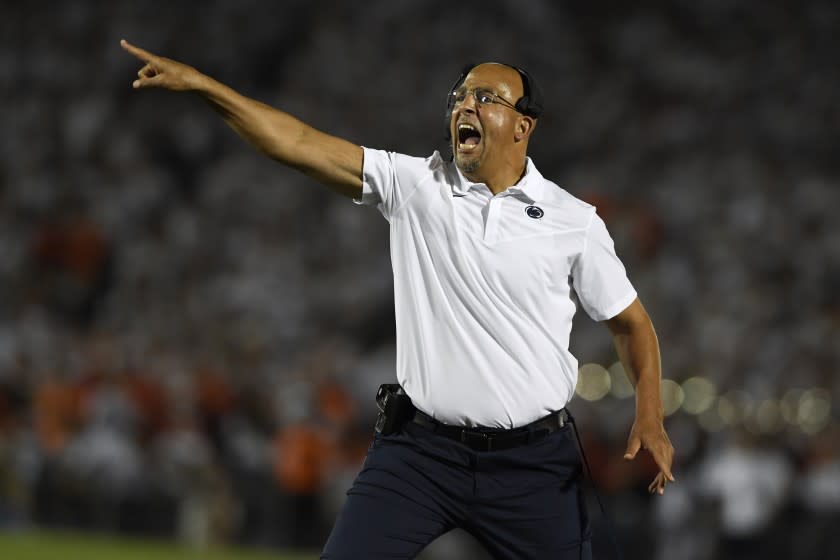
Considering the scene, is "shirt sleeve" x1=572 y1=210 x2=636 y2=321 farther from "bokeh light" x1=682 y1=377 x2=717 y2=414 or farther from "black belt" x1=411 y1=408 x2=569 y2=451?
"bokeh light" x1=682 y1=377 x2=717 y2=414

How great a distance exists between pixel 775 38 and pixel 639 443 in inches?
409

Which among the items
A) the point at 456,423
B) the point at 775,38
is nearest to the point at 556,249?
the point at 456,423

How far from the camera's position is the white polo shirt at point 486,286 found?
4.49 metres

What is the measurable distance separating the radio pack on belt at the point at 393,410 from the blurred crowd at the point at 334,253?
5497 millimetres

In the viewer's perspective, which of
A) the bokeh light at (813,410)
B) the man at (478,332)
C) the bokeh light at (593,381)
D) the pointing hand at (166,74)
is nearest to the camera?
the pointing hand at (166,74)

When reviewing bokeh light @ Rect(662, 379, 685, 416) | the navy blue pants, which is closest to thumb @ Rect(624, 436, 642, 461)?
the navy blue pants

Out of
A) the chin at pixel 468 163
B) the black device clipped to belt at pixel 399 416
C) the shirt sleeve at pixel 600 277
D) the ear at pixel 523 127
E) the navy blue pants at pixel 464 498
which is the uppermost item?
the ear at pixel 523 127

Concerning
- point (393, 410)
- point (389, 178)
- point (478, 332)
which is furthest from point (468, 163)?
point (393, 410)

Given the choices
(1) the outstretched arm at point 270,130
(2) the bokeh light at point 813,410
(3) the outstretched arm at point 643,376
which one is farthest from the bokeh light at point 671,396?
(1) the outstretched arm at point 270,130

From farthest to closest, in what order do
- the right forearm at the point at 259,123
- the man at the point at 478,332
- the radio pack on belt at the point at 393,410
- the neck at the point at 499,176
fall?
the neck at the point at 499,176 → the radio pack on belt at the point at 393,410 → the man at the point at 478,332 → the right forearm at the point at 259,123

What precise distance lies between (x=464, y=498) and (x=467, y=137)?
1.15 m

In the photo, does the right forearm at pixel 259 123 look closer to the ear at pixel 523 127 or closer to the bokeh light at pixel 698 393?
the ear at pixel 523 127

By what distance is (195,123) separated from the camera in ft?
50.0

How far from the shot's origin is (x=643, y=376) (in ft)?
15.4
